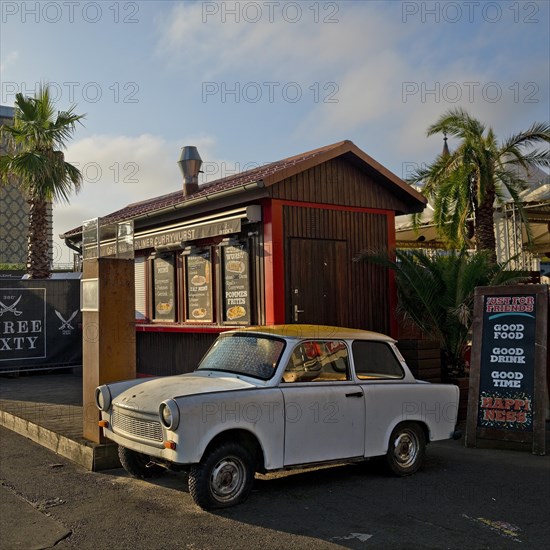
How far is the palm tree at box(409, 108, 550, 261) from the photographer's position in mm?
15742

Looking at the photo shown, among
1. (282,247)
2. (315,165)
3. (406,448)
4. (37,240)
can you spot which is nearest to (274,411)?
(406,448)

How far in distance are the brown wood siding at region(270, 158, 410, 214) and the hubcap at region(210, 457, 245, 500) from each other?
19.0 ft

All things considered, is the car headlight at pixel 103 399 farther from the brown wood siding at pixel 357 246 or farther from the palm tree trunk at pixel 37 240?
the palm tree trunk at pixel 37 240

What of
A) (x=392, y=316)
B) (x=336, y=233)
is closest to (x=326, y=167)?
(x=336, y=233)

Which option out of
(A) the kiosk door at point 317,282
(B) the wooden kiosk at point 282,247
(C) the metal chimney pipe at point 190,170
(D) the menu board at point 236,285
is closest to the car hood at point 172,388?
(B) the wooden kiosk at point 282,247

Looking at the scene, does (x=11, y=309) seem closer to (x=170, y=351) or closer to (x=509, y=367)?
(x=170, y=351)

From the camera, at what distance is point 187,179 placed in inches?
574

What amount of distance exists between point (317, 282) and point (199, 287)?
2657 mm

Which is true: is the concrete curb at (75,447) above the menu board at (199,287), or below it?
below

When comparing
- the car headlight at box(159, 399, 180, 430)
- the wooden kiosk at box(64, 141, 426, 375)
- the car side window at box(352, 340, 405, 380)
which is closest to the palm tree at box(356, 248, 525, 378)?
the wooden kiosk at box(64, 141, 426, 375)

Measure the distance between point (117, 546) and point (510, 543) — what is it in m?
2.94

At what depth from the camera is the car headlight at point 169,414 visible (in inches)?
209

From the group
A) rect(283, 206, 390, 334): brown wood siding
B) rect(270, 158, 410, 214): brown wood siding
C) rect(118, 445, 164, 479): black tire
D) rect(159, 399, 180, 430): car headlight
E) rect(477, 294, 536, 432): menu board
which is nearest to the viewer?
rect(159, 399, 180, 430): car headlight

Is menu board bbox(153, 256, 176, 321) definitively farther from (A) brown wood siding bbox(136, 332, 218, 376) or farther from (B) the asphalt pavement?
(B) the asphalt pavement
